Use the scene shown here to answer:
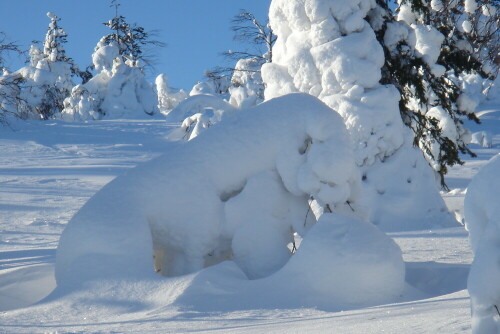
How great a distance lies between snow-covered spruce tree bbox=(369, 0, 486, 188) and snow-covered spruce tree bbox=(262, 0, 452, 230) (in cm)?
121

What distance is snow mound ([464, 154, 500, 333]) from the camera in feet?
8.98

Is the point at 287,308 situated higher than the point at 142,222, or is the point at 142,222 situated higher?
the point at 142,222

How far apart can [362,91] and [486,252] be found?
9.00 metres

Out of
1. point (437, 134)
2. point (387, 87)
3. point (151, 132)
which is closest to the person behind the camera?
point (387, 87)

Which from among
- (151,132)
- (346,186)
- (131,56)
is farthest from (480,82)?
(346,186)

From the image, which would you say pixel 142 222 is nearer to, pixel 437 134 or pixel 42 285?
pixel 42 285

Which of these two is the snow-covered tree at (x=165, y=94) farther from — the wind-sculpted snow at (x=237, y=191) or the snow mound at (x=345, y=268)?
the snow mound at (x=345, y=268)

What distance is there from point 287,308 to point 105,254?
185cm

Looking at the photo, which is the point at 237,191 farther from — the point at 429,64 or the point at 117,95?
the point at 117,95

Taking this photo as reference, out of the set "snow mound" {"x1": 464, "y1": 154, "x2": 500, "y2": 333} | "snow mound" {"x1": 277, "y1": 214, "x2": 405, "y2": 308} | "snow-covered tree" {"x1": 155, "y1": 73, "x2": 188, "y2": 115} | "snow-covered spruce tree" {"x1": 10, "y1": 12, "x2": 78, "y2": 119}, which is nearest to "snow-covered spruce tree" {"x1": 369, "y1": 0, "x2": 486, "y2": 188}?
"snow mound" {"x1": 277, "y1": 214, "x2": 405, "y2": 308}

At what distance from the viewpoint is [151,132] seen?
22.9 metres

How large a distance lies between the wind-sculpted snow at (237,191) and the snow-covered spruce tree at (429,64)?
249 inches

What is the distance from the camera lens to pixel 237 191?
23.3ft

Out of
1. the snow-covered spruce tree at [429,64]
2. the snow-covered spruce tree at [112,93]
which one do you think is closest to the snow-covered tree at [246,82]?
the snow-covered spruce tree at [112,93]
